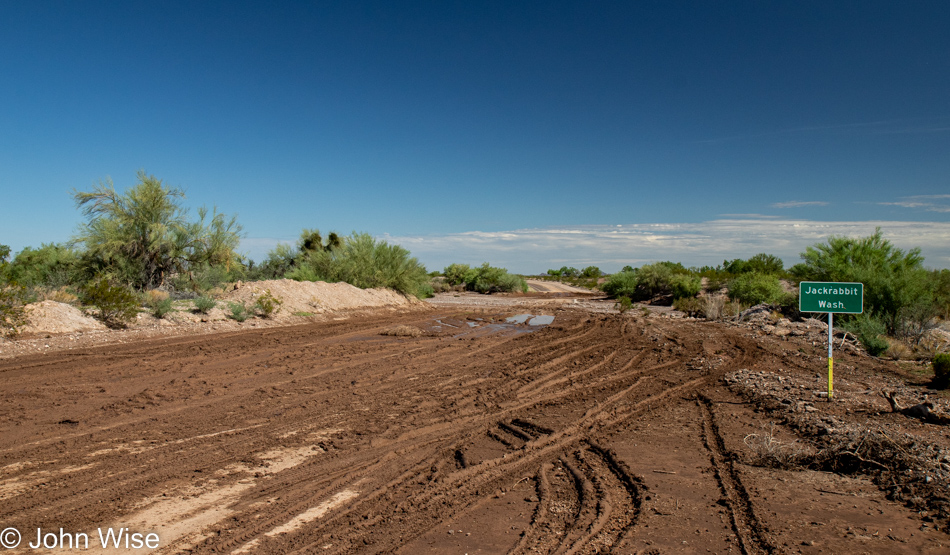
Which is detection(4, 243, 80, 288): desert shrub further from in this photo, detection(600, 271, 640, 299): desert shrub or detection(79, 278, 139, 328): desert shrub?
detection(600, 271, 640, 299): desert shrub

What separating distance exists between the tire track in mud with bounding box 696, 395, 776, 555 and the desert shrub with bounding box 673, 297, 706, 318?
22752mm

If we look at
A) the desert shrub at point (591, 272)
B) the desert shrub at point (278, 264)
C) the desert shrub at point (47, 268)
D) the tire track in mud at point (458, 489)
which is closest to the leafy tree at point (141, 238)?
the desert shrub at point (47, 268)

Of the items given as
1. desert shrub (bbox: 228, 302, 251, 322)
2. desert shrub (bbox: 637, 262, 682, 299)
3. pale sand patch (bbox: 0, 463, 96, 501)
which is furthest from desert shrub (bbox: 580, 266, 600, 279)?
pale sand patch (bbox: 0, 463, 96, 501)

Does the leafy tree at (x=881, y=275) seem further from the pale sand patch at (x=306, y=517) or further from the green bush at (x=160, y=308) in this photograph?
the green bush at (x=160, y=308)

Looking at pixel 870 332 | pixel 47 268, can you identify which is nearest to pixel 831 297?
pixel 870 332

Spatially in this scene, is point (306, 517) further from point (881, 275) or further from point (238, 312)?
point (881, 275)

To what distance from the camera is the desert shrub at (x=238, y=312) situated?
846 inches

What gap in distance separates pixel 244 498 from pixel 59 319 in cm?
1549

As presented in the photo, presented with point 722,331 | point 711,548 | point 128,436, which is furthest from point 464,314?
point 711,548

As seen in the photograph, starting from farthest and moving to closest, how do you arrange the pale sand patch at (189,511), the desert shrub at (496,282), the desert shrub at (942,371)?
1. the desert shrub at (496,282)
2. the desert shrub at (942,371)
3. the pale sand patch at (189,511)

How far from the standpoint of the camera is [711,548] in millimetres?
4367

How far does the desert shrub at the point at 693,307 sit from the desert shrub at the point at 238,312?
22.9 metres

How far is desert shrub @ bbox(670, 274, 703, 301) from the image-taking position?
3797cm

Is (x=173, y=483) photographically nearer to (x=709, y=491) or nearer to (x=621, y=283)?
(x=709, y=491)
